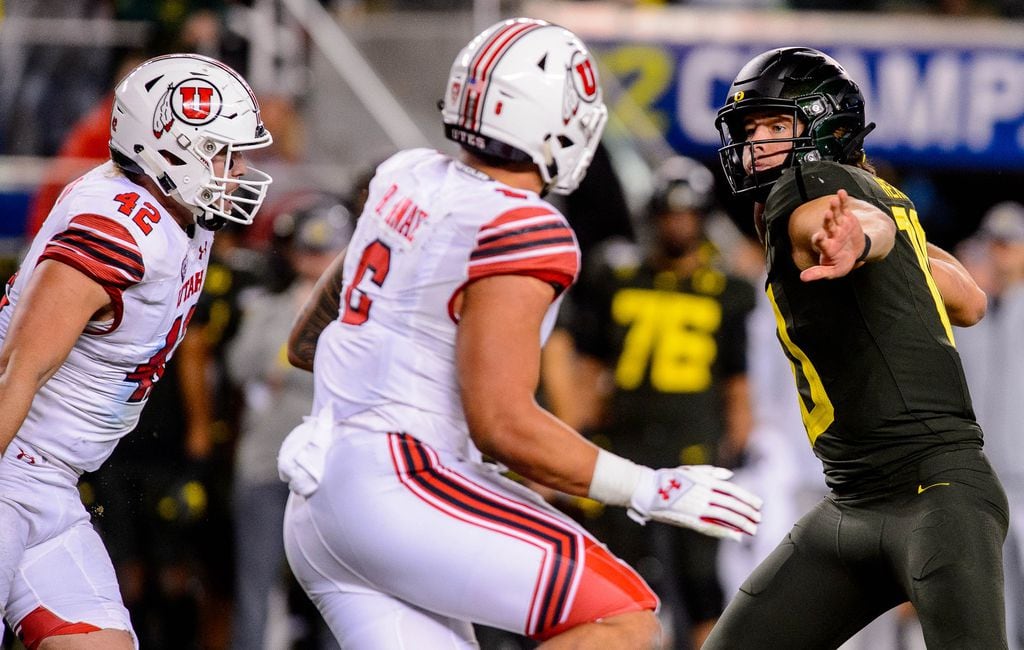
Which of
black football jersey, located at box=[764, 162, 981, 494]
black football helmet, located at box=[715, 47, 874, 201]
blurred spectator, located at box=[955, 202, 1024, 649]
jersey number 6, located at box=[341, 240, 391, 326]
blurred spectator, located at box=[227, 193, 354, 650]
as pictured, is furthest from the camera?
blurred spectator, located at box=[955, 202, 1024, 649]

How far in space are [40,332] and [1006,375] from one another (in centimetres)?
524

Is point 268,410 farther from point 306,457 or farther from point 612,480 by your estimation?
point 612,480

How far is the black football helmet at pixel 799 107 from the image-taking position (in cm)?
396

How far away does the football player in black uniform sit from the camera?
11.9 ft

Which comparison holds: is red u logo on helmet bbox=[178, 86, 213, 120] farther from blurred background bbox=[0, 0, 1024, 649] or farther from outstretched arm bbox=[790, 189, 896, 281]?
blurred background bbox=[0, 0, 1024, 649]

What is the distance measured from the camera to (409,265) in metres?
3.61

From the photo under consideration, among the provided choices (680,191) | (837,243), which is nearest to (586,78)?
(837,243)

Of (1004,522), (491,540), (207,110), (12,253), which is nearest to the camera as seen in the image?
(491,540)

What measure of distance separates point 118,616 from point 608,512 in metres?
3.53

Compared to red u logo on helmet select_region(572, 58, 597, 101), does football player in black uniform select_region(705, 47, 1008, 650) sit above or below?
below

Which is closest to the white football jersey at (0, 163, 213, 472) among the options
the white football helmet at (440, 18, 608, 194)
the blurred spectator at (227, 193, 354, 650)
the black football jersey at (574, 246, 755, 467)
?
the white football helmet at (440, 18, 608, 194)

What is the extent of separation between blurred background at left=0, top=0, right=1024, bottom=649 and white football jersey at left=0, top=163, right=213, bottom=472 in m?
2.60

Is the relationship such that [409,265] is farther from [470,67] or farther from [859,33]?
[859,33]

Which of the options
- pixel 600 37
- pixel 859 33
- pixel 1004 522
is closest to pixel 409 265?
pixel 1004 522
